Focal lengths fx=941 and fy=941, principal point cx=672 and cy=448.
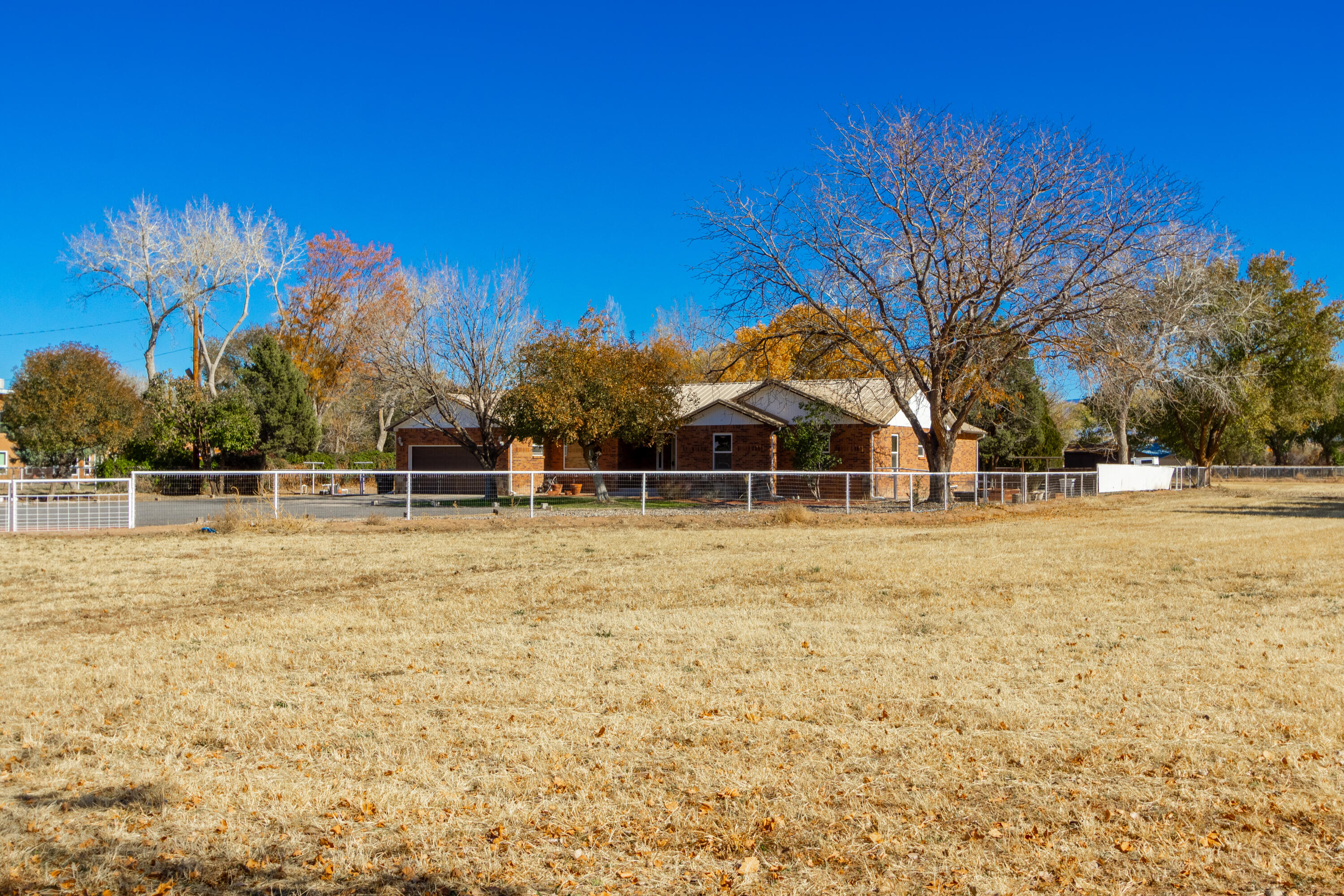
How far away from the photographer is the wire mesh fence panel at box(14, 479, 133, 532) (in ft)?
64.4

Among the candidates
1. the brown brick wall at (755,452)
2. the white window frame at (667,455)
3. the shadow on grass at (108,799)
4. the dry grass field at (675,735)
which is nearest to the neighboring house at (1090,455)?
the brown brick wall at (755,452)

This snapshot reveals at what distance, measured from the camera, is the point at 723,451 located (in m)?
33.6

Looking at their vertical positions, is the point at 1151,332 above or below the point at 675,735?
above

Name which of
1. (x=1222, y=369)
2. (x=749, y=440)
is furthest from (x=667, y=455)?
(x=1222, y=369)

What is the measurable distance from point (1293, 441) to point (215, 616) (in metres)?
77.4

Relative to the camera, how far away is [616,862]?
13.6 ft

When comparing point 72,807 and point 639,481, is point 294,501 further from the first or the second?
point 72,807

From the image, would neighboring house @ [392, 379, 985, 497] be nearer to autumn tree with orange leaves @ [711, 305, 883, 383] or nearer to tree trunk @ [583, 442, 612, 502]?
autumn tree with orange leaves @ [711, 305, 883, 383]

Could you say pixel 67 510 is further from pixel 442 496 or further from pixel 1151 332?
pixel 1151 332

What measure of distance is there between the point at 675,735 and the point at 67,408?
37547 mm

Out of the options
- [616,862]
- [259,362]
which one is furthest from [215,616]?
[259,362]

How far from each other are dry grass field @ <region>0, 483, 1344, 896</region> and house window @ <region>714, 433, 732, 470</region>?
68.7 ft

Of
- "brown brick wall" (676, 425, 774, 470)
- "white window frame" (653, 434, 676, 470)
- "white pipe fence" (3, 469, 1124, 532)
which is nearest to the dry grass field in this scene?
"white pipe fence" (3, 469, 1124, 532)

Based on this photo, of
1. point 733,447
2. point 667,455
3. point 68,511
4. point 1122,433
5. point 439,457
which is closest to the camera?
point 68,511
